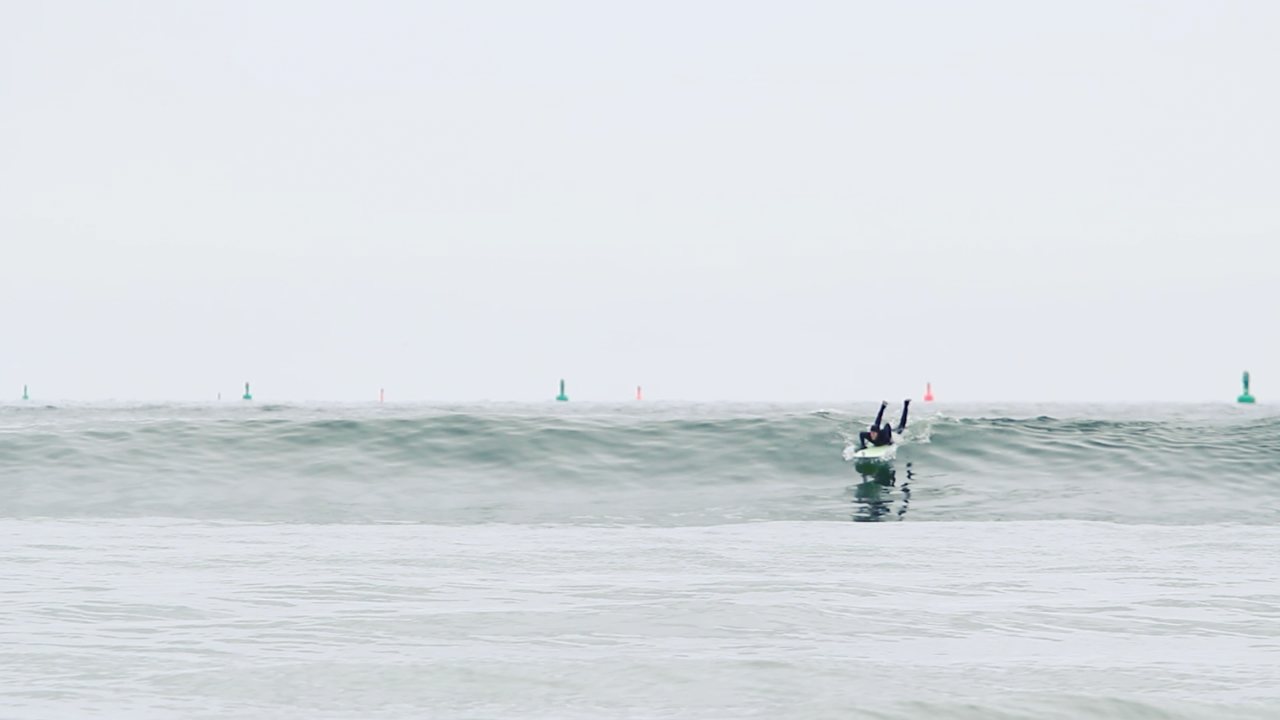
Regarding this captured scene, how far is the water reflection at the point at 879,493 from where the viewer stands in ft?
56.1

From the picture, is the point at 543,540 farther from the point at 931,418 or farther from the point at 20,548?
the point at 931,418

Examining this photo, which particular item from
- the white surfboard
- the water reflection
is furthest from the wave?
the white surfboard

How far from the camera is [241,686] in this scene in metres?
5.82

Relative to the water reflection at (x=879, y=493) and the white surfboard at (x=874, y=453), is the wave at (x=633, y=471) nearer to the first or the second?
the water reflection at (x=879, y=493)

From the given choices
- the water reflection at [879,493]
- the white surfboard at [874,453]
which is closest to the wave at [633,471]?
the water reflection at [879,493]

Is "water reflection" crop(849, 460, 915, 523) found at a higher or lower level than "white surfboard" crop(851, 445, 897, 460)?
lower

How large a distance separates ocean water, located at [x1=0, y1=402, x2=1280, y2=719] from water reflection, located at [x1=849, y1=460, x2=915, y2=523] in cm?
14

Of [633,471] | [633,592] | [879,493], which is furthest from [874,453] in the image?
[633,592]

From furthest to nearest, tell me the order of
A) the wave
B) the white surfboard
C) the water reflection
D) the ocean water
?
the white surfboard
the wave
the water reflection
the ocean water

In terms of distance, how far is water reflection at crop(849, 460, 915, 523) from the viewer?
1711 centimetres

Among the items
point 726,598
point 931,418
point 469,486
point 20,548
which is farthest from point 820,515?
point 931,418

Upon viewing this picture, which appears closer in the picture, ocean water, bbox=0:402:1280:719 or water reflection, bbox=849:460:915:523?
ocean water, bbox=0:402:1280:719

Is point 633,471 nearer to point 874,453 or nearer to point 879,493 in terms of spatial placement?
point 874,453

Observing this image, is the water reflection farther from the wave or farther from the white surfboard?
the white surfboard
